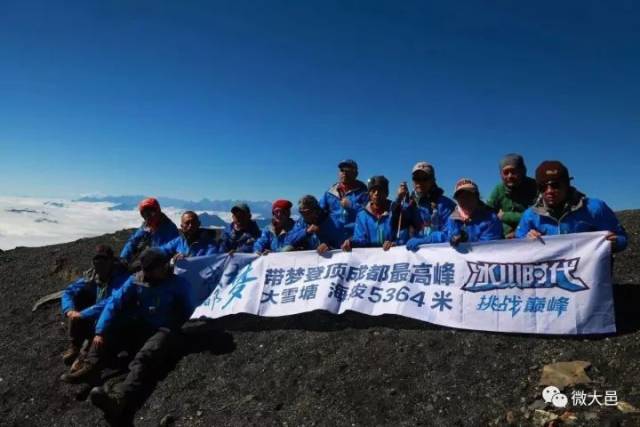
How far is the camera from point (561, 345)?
6.56 m

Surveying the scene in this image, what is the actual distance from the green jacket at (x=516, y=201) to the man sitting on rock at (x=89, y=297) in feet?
23.6

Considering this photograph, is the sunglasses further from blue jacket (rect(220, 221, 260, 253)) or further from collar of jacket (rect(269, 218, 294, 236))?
blue jacket (rect(220, 221, 260, 253))

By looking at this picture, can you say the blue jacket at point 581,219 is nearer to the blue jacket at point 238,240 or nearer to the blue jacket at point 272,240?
the blue jacket at point 272,240

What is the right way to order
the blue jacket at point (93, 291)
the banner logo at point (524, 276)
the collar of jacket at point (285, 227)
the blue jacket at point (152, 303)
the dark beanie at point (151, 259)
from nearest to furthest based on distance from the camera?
the banner logo at point (524, 276) < the dark beanie at point (151, 259) < the blue jacket at point (152, 303) < the blue jacket at point (93, 291) < the collar of jacket at point (285, 227)

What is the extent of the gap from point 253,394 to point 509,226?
5.21 metres

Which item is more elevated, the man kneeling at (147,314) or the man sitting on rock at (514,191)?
the man sitting on rock at (514,191)

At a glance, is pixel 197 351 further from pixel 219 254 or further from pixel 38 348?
pixel 38 348

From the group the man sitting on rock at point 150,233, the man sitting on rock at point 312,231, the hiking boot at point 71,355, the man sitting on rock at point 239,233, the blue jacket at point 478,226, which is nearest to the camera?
the blue jacket at point 478,226

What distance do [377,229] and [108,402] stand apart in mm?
5084

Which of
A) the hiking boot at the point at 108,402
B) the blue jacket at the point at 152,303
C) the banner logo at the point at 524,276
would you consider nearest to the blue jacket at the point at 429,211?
the banner logo at the point at 524,276

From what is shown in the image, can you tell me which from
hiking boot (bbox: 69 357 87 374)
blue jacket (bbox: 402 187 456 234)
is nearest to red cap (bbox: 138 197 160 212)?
hiking boot (bbox: 69 357 87 374)

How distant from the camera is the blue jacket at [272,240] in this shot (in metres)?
9.47

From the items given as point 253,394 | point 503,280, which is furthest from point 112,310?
point 503,280

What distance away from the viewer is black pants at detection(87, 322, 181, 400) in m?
7.30
